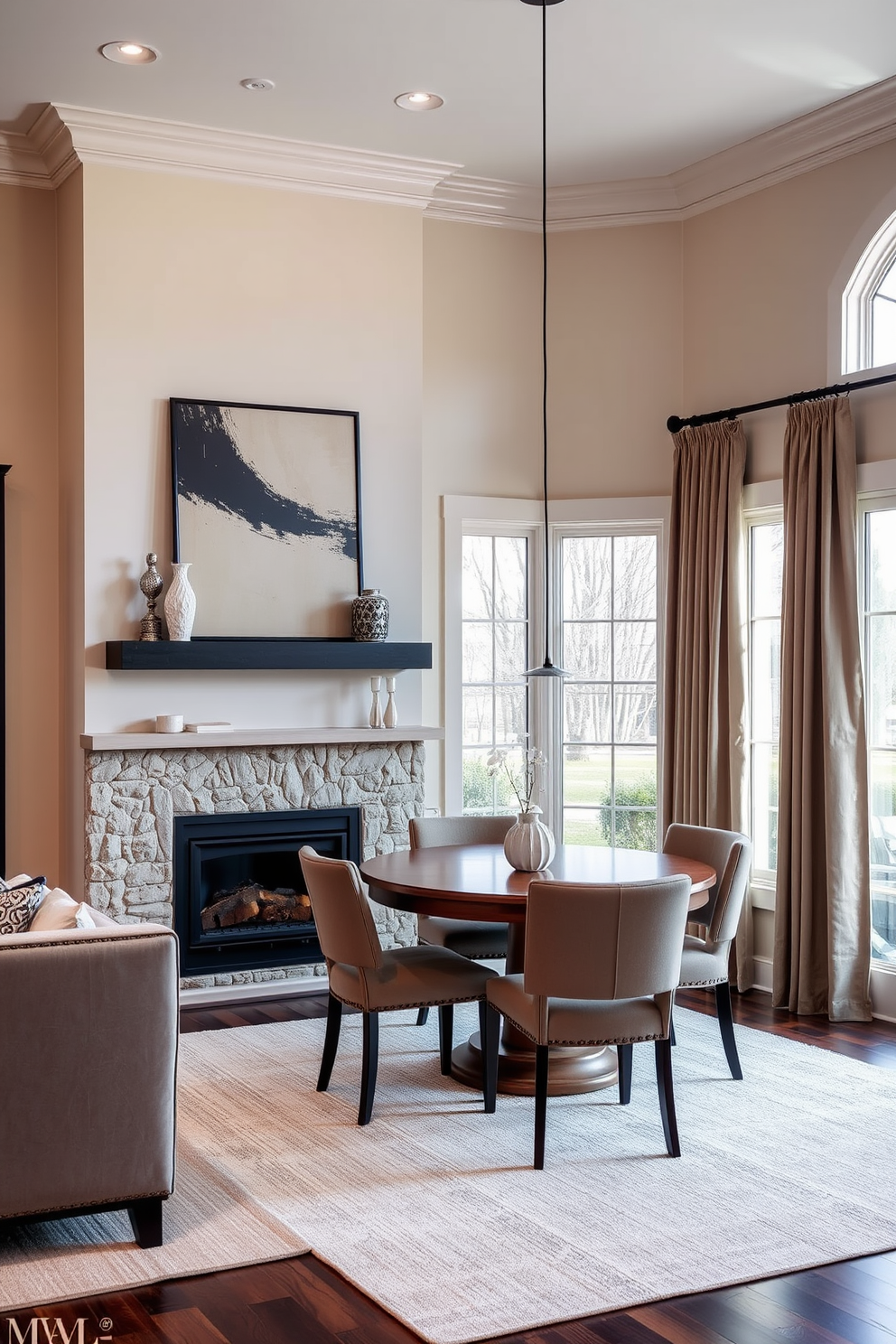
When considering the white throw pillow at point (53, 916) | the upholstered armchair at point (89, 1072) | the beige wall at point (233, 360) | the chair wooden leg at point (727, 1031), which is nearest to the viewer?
the upholstered armchair at point (89, 1072)

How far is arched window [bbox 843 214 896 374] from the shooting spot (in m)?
5.39

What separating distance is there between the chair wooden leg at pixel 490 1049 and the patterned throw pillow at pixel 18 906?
1412 mm

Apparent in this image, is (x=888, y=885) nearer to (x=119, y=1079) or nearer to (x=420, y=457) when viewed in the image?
(x=420, y=457)

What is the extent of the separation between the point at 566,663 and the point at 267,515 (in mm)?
1749

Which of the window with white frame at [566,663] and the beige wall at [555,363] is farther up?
the beige wall at [555,363]

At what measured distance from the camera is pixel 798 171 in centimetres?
570

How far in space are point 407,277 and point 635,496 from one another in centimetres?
153

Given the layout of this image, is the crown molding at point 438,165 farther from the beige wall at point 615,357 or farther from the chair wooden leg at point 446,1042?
the chair wooden leg at point 446,1042

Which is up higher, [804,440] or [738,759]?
[804,440]

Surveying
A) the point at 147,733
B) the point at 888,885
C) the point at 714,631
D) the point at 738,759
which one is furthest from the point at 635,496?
the point at 147,733

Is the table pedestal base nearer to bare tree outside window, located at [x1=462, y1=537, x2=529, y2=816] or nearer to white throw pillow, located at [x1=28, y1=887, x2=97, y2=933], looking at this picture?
white throw pillow, located at [x1=28, y1=887, x2=97, y2=933]

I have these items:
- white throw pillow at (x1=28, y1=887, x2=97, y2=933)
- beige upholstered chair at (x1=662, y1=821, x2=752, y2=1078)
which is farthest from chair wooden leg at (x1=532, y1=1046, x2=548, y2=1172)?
white throw pillow at (x1=28, y1=887, x2=97, y2=933)

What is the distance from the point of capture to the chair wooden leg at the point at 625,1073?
13.7ft

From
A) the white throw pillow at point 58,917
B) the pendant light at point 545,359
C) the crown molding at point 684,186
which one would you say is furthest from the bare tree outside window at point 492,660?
the white throw pillow at point 58,917
